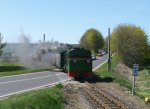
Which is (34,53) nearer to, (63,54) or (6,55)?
(63,54)

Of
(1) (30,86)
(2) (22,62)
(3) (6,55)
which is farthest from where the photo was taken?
(3) (6,55)

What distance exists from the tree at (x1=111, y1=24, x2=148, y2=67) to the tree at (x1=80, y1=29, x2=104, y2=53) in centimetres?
5628

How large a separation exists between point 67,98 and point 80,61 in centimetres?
1157

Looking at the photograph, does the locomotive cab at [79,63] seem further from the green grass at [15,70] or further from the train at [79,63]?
the green grass at [15,70]

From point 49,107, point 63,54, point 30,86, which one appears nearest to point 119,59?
point 63,54

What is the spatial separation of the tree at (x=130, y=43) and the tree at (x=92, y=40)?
56.3 meters

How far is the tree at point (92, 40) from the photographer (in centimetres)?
14532

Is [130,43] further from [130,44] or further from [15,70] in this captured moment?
[15,70]

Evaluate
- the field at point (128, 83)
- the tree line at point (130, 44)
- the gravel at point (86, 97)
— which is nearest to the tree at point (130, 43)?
the tree line at point (130, 44)

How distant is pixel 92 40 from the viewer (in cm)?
14688

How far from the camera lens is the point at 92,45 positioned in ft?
482

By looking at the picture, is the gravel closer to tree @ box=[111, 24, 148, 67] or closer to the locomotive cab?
the locomotive cab

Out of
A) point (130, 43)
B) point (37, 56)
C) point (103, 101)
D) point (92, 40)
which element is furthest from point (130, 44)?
point (92, 40)

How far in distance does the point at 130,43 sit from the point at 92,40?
210ft
